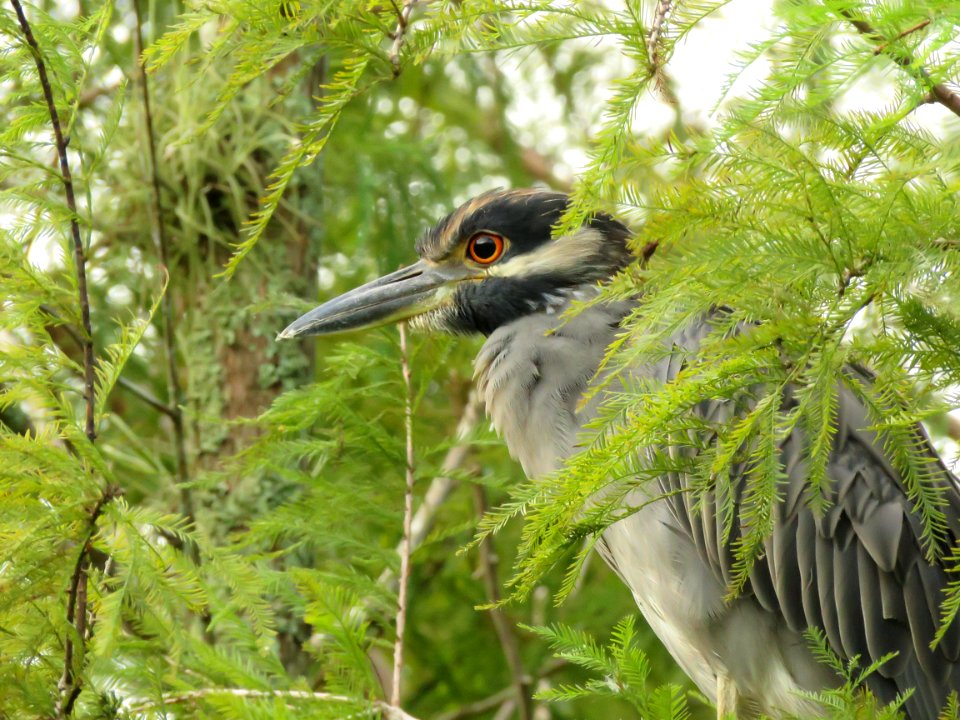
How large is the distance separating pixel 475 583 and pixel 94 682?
2877mm

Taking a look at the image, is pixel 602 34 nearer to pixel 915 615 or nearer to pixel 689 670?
pixel 915 615

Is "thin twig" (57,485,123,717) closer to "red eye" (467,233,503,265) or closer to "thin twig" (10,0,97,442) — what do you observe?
"thin twig" (10,0,97,442)

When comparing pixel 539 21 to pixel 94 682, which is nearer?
pixel 539 21

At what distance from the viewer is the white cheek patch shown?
3.68m

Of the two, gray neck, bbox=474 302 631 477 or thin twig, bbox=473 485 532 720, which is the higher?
gray neck, bbox=474 302 631 477

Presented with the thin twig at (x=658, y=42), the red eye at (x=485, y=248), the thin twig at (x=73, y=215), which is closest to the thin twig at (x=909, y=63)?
the thin twig at (x=658, y=42)

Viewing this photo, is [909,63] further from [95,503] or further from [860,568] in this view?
[860,568]

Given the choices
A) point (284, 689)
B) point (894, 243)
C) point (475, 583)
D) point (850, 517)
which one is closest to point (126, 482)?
point (475, 583)

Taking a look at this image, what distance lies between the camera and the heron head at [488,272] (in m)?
3.66

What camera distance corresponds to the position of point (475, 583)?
4.97m

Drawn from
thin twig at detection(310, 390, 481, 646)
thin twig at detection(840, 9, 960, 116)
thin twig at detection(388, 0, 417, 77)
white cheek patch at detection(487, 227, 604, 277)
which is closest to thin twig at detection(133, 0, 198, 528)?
thin twig at detection(310, 390, 481, 646)

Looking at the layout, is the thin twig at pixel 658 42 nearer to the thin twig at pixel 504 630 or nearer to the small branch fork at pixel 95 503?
the small branch fork at pixel 95 503

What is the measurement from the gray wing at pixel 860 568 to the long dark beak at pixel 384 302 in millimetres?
972

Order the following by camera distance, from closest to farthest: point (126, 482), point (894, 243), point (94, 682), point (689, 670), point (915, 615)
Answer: point (894, 243) → point (94, 682) → point (915, 615) → point (689, 670) → point (126, 482)
